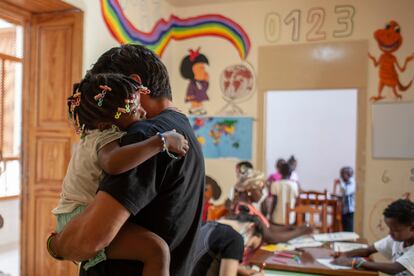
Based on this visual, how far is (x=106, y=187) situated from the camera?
0.81 m

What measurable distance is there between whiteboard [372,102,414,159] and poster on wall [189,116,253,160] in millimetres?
1367

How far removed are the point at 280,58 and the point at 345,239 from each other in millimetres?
2230

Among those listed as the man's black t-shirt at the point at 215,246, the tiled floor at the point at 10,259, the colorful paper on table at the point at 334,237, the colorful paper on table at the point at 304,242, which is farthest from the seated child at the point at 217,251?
the tiled floor at the point at 10,259

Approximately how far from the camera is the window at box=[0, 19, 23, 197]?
2.95m

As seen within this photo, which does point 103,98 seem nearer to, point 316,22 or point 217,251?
point 217,251

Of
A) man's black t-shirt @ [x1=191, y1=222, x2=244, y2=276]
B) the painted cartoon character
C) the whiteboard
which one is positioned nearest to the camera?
man's black t-shirt @ [x1=191, y1=222, x2=244, y2=276]

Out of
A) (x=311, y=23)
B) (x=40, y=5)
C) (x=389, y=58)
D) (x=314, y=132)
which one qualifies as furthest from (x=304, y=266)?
(x=314, y=132)

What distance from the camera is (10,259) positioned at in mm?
3584

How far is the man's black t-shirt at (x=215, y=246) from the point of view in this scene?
57.9 inches

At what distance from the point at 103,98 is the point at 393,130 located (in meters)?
3.86

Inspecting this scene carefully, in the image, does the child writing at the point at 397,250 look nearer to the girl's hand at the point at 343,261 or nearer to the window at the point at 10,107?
the girl's hand at the point at 343,261

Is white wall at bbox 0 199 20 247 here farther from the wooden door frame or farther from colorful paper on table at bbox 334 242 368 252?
colorful paper on table at bbox 334 242 368 252

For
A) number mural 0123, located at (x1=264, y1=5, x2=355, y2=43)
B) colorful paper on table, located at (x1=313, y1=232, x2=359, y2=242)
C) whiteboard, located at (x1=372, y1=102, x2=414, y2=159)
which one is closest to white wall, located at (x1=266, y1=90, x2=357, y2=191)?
number mural 0123, located at (x1=264, y1=5, x2=355, y2=43)

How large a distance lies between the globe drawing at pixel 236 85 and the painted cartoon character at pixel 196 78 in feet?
0.77
